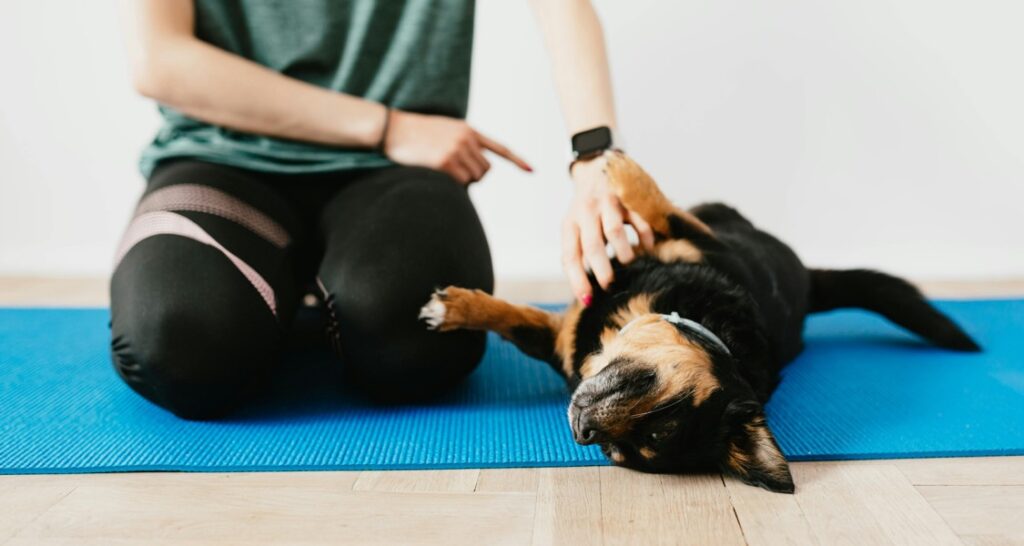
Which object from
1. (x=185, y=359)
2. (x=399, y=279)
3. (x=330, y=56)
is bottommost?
(x=185, y=359)

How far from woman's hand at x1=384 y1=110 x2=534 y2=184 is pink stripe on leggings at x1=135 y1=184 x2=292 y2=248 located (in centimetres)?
30

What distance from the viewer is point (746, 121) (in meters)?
2.86

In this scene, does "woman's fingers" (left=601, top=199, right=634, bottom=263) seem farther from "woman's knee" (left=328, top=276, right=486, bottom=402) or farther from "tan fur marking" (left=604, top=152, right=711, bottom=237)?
"woman's knee" (left=328, top=276, right=486, bottom=402)

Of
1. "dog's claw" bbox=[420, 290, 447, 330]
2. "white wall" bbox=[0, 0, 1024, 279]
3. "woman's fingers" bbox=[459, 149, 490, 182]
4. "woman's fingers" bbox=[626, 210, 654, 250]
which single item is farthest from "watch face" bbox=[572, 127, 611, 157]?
"white wall" bbox=[0, 0, 1024, 279]

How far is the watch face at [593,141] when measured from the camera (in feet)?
4.91

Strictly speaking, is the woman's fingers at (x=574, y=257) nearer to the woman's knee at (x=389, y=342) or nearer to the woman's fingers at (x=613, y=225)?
the woman's fingers at (x=613, y=225)

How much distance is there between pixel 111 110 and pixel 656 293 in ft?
7.85

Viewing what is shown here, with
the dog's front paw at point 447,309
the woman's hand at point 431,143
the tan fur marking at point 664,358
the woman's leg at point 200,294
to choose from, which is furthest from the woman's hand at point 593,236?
the woman's leg at point 200,294

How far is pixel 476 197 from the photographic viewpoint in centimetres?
295

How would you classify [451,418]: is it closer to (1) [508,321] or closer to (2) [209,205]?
(1) [508,321]

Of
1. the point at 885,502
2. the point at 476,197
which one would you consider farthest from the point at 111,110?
the point at 885,502

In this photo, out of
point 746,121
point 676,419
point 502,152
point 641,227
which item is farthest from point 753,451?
point 746,121

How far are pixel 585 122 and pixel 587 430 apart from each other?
2.12 ft

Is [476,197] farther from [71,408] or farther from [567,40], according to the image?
[71,408]
